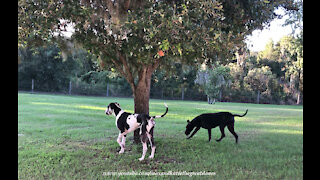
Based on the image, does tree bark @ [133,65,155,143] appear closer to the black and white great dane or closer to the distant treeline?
the black and white great dane

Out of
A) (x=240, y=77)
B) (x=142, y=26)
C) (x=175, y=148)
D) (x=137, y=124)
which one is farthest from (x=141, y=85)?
(x=240, y=77)

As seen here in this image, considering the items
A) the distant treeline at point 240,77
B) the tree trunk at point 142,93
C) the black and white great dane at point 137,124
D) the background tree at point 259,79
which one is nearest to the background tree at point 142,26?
the tree trunk at point 142,93

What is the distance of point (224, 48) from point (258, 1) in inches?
37.6

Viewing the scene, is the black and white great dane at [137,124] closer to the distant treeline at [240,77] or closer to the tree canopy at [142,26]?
the tree canopy at [142,26]

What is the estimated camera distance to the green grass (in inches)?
147

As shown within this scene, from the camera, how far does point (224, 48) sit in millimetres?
4289

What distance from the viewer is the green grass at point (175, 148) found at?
147 inches

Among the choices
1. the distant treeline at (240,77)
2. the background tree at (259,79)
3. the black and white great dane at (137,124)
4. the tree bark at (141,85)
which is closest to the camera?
the black and white great dane at (137,124)

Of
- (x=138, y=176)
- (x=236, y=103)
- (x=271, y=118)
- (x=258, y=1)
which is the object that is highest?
(x=258, y=1)

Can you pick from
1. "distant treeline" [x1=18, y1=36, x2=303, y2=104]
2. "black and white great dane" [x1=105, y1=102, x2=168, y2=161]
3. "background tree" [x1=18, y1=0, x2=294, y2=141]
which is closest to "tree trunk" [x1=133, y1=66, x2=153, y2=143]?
"background tree" [x1=18, y1=0, x2=294, y2=141]

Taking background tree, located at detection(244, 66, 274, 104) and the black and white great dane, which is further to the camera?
background tree, located at detection(244, 66, 274, 104)
